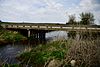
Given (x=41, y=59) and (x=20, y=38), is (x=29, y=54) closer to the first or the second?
(x=41, y=59)

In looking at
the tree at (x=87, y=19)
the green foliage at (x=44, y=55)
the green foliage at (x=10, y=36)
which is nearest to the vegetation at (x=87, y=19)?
the tree at (x=87, y=19)

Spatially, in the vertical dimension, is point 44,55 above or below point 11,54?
above

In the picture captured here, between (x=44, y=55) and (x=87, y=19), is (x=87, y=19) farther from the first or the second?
(x=44, y=55)

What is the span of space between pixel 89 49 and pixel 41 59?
18.0 feet

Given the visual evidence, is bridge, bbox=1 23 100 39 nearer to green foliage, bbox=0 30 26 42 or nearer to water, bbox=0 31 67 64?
green foliage, bbox=0 30 26 42

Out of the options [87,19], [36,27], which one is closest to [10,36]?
[36,27]

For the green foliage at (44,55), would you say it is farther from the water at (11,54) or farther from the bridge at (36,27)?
the bridge at (36,27)

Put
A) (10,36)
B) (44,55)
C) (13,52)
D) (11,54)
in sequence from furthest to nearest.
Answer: (10,36) < (13,52) < (11,54) < (44,55)

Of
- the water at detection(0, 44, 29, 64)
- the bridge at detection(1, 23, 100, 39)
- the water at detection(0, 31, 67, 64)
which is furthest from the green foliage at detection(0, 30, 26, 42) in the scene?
the water at detection(0, 31, 67, 64)

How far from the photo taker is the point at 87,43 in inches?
590

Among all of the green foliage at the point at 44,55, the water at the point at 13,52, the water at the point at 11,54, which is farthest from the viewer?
the water at the point at 11,54

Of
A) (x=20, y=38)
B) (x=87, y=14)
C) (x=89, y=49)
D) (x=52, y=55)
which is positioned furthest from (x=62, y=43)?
(x=87, y=14)

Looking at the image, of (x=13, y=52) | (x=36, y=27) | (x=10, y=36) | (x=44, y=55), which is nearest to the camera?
(x=44, y=55)

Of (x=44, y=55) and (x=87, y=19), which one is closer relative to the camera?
(x=44, y=55)
